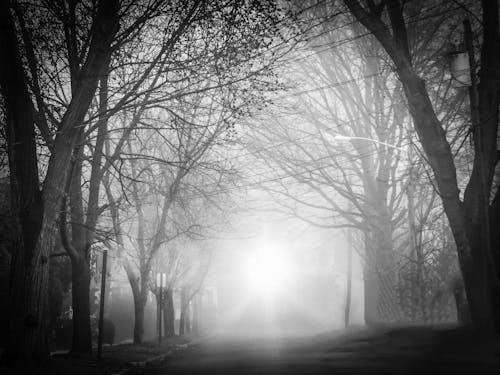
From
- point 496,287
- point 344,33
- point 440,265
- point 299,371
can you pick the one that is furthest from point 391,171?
point 299,371

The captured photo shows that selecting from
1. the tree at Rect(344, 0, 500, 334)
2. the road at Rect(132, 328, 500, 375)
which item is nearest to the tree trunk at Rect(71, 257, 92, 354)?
the road at Rect(132, 328, 500, 375)

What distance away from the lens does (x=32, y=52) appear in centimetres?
1173

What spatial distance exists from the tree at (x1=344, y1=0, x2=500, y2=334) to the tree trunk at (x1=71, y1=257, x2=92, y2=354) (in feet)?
33.6

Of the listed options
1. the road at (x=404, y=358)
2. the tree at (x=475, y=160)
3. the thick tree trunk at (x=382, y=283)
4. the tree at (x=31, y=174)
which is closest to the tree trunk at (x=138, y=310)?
the thick tree trunk at (x=382, y=283)

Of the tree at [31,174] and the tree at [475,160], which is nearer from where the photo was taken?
the tree at [31,174]

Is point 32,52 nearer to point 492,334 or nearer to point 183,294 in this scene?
point 492,334

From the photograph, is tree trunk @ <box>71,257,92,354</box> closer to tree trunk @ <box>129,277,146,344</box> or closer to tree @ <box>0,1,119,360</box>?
tree @ <box>0,1,119,360</box>

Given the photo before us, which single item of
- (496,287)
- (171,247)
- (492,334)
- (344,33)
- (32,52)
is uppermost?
(344,33)

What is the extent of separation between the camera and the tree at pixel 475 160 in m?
9.82

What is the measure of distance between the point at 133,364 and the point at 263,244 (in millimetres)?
37773

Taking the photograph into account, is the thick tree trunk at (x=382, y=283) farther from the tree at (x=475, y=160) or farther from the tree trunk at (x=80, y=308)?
the tree trunk at (x=80, y=308)

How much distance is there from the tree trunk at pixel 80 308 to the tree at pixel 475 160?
1025 cm

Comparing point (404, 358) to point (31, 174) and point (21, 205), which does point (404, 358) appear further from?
point (31, 174)

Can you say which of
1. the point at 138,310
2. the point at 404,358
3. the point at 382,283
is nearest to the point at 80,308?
the point at 382,283
